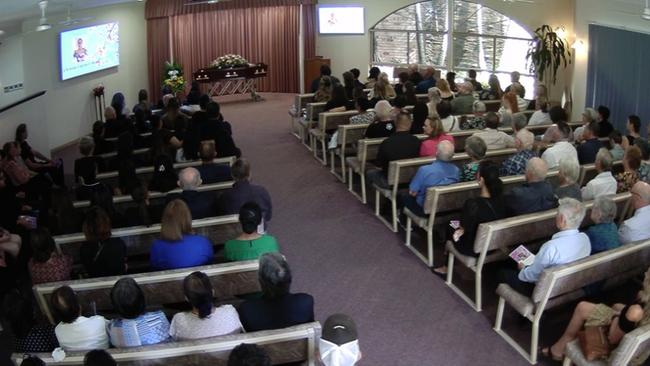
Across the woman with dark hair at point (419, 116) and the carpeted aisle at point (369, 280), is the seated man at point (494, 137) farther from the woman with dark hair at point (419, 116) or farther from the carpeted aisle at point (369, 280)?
the carpeted aisle at point (369, 280)

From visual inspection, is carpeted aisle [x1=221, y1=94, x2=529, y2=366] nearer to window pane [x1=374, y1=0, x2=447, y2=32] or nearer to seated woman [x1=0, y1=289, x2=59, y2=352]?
seated woman [x1=0, y1=289, x2=59, y2=352]

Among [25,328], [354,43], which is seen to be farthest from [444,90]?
[25,328]

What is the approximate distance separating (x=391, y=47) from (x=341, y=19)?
124 centimetres

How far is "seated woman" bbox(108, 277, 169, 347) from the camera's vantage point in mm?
3945

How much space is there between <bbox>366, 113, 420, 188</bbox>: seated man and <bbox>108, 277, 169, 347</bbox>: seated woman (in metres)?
3.73

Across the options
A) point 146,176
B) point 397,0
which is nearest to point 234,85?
point 397,0

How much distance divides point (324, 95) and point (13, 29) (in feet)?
14.2

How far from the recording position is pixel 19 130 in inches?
332

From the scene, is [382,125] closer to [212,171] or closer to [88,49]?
[212,171]

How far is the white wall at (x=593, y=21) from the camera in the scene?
9273 mm

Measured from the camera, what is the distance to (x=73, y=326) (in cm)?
399

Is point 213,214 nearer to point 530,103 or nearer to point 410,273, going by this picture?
point 410,273

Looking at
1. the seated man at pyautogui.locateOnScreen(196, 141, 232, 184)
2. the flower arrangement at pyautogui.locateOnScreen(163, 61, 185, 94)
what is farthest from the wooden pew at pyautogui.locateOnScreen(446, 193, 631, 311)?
the flower arrangement at pyautogui.locateOnScreen(163, 61, 185, 94)

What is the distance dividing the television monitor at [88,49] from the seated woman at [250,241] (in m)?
7.52
